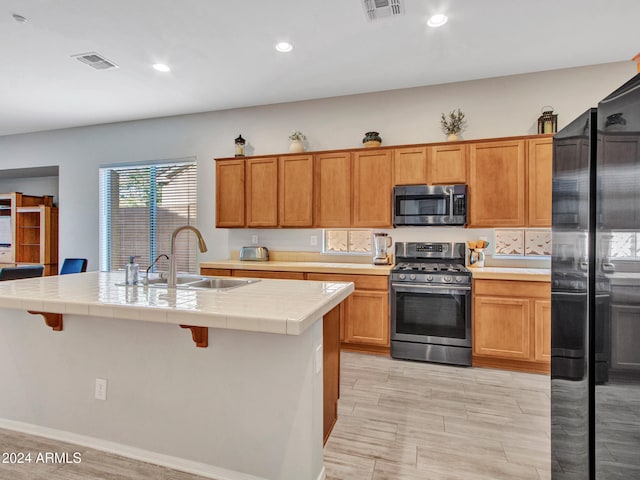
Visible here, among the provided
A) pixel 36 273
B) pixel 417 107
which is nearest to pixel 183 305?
pixel 36 273

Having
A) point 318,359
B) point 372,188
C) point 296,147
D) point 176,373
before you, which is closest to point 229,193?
point 296,147

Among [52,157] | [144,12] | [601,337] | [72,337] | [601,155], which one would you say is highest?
[144,12]

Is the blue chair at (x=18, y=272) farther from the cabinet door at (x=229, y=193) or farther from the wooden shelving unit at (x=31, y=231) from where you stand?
the wooden shelving unit at (x=31, y=231)

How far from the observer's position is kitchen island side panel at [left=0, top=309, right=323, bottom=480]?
1620mm

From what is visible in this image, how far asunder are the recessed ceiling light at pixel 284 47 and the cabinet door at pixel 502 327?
283 centimetres

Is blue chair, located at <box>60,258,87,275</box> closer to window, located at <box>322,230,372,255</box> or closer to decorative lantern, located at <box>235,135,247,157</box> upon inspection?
decorative lantern, located at <box>235,135,247,157</box>

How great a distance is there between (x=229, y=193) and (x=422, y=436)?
3.34 metres

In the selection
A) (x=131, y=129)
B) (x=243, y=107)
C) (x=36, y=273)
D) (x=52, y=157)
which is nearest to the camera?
(x=36, y=273)

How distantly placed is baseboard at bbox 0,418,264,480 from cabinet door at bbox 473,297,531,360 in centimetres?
207

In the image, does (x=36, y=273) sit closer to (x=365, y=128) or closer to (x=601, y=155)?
(x=365, y=128)

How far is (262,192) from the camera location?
418 centimetres

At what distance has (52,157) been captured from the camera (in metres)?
5.55

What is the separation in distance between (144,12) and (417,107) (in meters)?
2.78

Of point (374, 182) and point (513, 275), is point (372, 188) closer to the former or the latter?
point (374, 182)
